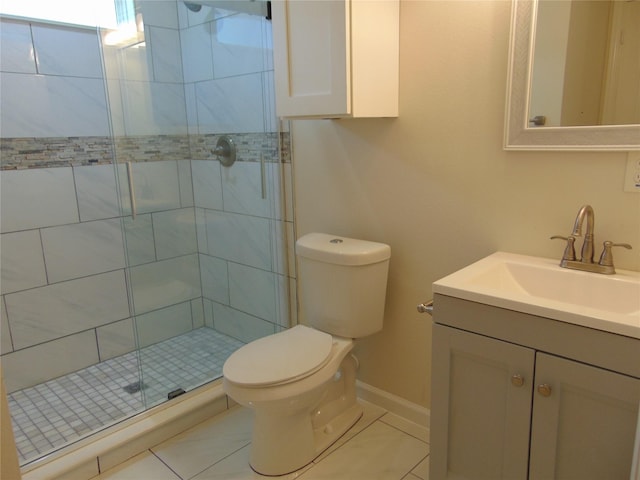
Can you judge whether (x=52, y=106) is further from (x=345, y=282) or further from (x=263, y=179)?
(x=345, y=282)

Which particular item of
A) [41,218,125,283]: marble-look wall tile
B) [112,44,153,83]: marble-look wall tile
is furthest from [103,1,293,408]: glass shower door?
[41,218,125,283]: marble-look wall tile

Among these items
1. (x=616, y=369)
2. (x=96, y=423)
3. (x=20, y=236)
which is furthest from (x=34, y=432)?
(x=616, y=369)

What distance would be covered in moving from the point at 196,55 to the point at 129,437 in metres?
1.87

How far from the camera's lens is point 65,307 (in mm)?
2537

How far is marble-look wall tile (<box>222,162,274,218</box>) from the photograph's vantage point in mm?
2477

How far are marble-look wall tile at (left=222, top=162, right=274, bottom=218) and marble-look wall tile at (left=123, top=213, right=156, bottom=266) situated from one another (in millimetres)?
445

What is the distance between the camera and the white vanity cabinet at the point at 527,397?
1.12 m

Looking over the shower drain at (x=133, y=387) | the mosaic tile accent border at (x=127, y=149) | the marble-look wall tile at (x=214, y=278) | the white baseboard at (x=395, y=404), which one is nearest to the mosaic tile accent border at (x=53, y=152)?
the mosaic tile accent border at (x=127, y=149)

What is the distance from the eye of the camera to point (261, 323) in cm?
268

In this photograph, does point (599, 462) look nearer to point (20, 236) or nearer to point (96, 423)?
point (96, 423)

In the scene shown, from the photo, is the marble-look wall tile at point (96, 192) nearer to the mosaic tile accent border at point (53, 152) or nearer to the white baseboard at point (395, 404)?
the mosaic tile accent border at point (53, 152)

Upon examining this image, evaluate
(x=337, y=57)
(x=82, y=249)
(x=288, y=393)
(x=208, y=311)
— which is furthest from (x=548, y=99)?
(x=82, y=249)

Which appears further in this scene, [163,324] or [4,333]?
[163,324]

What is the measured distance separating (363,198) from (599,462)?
1.24m
